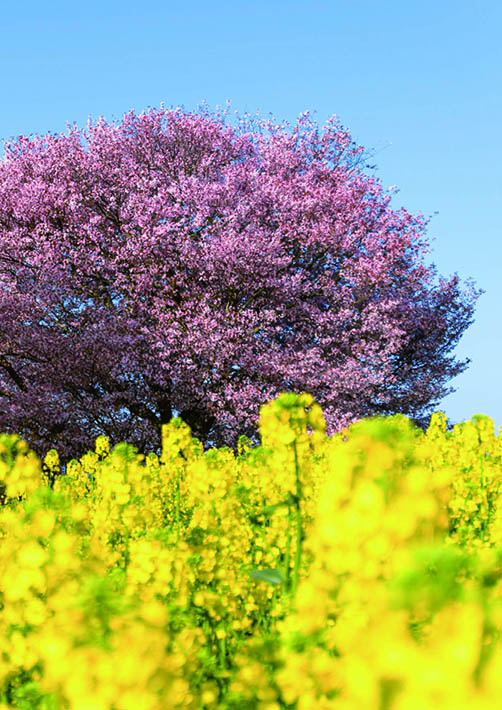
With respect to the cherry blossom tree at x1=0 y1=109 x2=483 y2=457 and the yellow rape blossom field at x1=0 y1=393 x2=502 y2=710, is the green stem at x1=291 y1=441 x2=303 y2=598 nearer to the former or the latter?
Answer: the yellow rape blossom field at x1=0 y1=393 x2=502 y2=710

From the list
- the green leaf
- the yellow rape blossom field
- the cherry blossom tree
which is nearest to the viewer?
the yellow rape blossom field

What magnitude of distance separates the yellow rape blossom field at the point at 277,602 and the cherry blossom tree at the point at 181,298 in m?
10.0

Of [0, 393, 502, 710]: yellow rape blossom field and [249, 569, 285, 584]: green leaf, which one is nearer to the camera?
[0, 393, 502, 710]: yellow rape blossom field

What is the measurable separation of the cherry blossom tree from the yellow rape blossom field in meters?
10.0

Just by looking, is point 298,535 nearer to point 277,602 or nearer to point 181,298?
point 277,602

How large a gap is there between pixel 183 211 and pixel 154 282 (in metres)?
1.81

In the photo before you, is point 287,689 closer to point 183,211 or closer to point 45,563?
point 45,563

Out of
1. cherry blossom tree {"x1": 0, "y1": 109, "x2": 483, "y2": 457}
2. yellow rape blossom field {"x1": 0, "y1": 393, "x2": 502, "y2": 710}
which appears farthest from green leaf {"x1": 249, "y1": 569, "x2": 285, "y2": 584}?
cherry blossom tree {"x1": 0, "y1": 109, "x2": 483, "y2": 457}

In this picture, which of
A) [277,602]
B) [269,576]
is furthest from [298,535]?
[277,602]

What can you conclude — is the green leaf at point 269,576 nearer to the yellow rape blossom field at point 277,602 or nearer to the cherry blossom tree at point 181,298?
the yellow rape blossom field at point 277,602

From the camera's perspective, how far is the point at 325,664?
1.82m

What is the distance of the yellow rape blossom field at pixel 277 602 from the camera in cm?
107

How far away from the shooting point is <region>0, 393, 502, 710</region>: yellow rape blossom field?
1068 mm

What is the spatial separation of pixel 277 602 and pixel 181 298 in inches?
485
